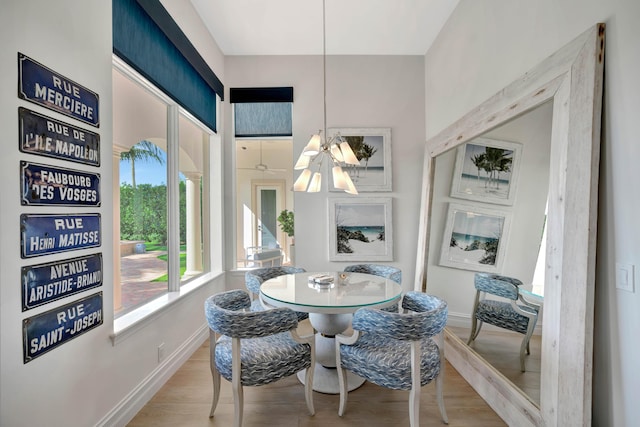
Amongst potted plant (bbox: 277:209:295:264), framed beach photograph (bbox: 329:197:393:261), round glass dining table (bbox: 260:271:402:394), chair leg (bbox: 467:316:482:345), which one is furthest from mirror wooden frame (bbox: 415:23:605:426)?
potted plant (bbox: 277:209:295:264)

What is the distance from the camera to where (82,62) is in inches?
60.2

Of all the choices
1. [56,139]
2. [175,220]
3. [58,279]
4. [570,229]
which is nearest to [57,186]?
[56,139]

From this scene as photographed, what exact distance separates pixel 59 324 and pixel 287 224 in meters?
2.62

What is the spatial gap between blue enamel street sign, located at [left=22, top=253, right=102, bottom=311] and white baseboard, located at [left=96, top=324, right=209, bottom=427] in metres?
0.82

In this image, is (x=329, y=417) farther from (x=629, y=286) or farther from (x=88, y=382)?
(x=629, y=286)

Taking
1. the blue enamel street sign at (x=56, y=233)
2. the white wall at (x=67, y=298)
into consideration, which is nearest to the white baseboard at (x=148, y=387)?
the white wall at (x=67, y=298)

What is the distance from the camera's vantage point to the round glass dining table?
1.82 m

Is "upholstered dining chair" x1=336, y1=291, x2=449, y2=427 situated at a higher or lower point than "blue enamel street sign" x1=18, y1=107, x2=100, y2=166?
lower

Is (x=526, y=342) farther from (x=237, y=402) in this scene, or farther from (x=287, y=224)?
(x=287, y=224)

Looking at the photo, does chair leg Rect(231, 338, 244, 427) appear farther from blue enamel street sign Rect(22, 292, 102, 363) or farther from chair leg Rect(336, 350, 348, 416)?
blue enamel street sign Rect(22, 292, 102, 363)

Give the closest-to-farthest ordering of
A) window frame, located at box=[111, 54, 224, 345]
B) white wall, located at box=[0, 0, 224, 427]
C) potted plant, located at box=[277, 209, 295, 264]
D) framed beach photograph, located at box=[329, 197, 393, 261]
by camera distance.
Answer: white wall, located at box=[0, 0, 224, 427], window frame, located at box=[111, 54, 224, 345], framed beach photograph, located at box=[329, 197, 393, 261], potted plant, located at box=[277, 209, 295, 264]

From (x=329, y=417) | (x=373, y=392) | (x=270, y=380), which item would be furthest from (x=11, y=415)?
(x=373, y=392)

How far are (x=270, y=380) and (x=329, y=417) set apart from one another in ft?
1.77

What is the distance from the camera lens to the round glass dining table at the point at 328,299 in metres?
1.82
